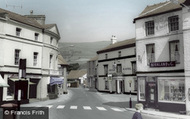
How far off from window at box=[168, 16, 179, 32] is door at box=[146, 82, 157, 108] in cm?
592

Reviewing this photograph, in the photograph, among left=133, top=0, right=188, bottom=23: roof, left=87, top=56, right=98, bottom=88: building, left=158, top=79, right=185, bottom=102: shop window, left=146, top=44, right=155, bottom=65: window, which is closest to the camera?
left=158, top=79, right=185, bottom=102: shop window

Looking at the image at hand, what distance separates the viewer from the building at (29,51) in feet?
79.8

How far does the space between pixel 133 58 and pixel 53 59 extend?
633 inches

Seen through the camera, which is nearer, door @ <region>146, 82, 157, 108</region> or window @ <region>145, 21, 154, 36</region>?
door @ <region>146, 82, 157, 108</region>

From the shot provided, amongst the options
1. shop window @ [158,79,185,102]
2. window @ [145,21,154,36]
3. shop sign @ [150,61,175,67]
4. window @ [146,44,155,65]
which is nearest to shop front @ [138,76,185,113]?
shop window @ [158,79,185,102]

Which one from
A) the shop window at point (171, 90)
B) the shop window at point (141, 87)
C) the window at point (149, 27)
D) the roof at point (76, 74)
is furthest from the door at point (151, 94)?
the roof at point (76, 74)

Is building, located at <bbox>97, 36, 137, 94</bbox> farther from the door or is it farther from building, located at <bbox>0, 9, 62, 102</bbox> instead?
the door

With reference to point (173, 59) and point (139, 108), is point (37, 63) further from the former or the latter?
point (139, 108)

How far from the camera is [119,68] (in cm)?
4400

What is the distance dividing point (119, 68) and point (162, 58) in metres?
23.2

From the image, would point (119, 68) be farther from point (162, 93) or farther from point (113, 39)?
point (162, 93)

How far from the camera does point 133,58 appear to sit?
40.2 metres

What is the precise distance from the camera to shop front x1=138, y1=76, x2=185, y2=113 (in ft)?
63.8

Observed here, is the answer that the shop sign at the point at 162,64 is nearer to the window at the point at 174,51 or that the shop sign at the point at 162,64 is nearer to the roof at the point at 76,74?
the window at the point at 174,51
